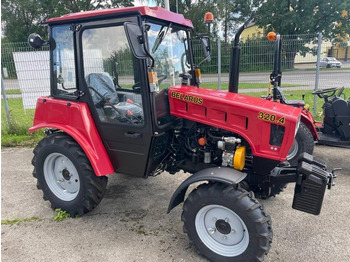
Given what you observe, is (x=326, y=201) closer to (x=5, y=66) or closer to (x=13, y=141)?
(x=13, y=141)

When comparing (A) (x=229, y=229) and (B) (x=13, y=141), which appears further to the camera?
(B) (x=13, y=141)

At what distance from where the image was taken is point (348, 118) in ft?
16.1

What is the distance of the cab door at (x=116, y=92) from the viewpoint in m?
3.04

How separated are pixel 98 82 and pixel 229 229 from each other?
6.97 ft

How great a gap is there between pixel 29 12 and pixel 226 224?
34159 millimetres

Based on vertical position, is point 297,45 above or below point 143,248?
above

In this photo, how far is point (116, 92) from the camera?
3.27 metres

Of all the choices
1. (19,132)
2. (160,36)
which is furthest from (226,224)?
(19,132)

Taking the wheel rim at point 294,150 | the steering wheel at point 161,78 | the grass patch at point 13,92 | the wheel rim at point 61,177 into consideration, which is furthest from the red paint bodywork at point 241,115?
the grass patch at point 13,92

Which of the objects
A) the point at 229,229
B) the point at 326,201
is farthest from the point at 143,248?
the point at 326,201

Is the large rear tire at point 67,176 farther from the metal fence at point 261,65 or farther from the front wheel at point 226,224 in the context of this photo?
the metal fence at point 261,65

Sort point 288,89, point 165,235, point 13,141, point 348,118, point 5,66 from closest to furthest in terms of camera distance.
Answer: point 165,235 → point 348,118 → point 13,141 → point 5,66 → point 288,89

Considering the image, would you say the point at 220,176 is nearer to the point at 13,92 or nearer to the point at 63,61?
the point at 63,61

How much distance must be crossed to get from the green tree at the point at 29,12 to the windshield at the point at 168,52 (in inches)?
1035
